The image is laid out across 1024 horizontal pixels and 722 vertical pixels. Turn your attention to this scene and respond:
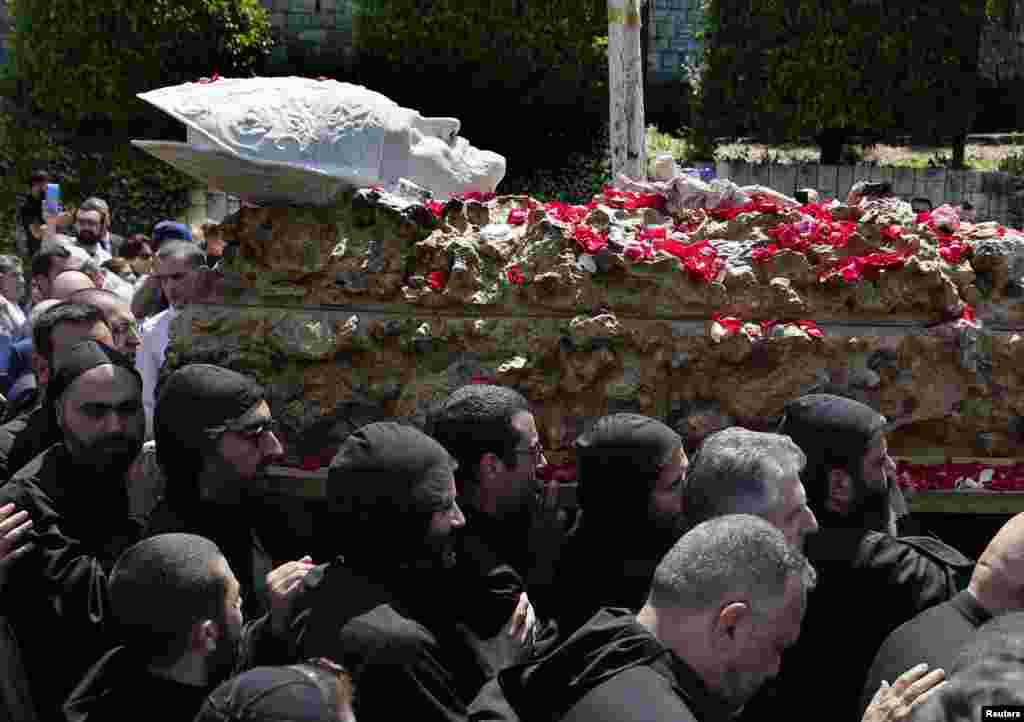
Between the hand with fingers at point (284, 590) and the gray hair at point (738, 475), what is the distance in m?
0.87

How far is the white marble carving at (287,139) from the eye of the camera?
14.5 ft

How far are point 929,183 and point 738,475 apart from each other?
9656mm

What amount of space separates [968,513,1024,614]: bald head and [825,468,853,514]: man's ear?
2.38 ft

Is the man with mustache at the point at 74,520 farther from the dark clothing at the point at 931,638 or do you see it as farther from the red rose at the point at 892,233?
the red rose at the point at 892,233

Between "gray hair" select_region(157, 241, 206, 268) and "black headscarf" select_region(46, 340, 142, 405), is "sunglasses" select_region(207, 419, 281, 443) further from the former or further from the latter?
"gray hair" select_region(157, 241, 206, 268)

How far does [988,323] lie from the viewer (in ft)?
15.3

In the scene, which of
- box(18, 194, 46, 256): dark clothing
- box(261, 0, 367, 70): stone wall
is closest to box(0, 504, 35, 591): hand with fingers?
box(18, 194, 46, 256): dark clothing

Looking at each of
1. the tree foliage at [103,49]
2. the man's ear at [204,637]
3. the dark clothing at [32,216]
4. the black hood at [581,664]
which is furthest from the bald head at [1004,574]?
the tree foliage at [103,49]

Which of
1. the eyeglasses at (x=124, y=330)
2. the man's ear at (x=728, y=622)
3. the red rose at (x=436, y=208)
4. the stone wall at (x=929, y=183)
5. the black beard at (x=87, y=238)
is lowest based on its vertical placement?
the stone wall at (x=929, y=183)

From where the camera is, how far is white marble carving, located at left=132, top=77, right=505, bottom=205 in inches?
175

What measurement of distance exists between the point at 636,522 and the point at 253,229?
7.18 ft

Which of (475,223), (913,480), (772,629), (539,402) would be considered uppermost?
(475,223)

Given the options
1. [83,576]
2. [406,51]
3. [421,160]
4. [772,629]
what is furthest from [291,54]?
[772,629]

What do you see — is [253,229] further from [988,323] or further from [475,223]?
[988,323]
